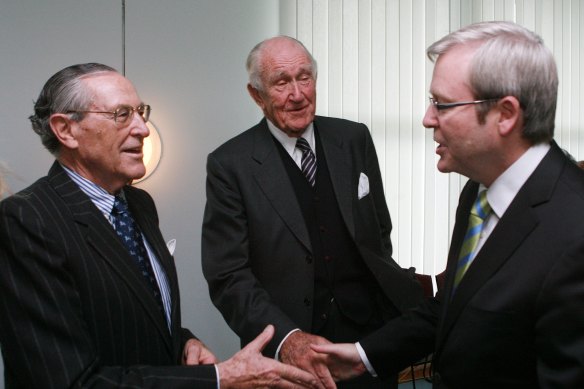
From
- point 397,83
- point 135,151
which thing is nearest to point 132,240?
point 135,151

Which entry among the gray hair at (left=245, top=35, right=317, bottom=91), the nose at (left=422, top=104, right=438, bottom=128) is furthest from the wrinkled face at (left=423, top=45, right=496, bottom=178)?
the gray hair at (left=245, top=35, right=317, bottom=91)

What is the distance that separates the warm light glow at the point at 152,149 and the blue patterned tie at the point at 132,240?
2200mm

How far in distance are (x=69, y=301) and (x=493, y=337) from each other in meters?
1.02

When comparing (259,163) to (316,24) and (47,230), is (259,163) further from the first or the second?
(316,24)

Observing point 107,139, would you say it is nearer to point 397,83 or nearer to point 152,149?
point 152,149

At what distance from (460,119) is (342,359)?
93 cm

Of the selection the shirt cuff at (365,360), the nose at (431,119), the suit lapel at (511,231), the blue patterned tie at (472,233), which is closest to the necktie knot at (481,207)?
the blue patterned tie at (472,233)

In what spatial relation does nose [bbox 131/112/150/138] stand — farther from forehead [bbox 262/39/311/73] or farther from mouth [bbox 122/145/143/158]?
forehead [bbox 262/39/311/73]

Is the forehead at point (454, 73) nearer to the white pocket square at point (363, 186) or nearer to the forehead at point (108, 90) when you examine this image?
the forehead at point (108, 90)

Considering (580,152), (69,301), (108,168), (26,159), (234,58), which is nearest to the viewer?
(69,301)

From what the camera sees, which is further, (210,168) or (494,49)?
(210,168)

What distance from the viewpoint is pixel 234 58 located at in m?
4.54

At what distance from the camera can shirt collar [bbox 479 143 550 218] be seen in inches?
62.8

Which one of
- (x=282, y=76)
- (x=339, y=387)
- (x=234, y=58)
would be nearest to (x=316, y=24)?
(x=234, y=58)
